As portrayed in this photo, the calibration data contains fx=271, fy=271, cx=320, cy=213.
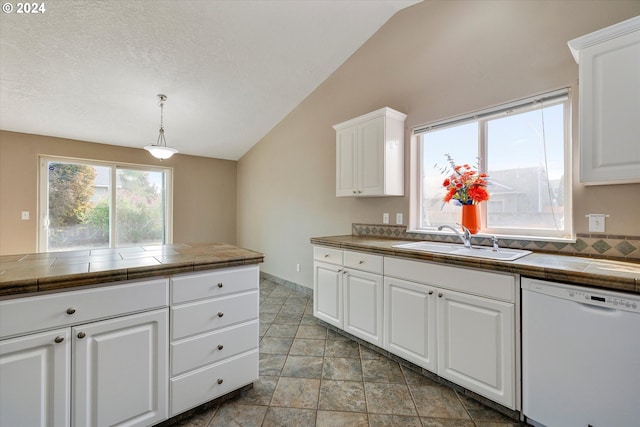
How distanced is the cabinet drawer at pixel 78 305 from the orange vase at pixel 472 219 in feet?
7.03

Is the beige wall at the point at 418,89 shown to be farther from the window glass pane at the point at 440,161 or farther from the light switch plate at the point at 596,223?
the window glass pane at the point at 440,161

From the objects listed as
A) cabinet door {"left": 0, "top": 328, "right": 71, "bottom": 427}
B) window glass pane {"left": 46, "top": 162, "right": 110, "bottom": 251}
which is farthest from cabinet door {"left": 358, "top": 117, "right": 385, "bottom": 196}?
window glass pane {"left": 46, "top": 162, "right": 110, "bottom": 251}

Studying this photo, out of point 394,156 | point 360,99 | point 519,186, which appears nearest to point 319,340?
point 394,156

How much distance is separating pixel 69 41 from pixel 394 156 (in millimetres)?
3140

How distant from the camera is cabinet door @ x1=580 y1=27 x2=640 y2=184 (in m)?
1.38

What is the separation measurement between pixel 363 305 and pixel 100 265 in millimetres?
1843

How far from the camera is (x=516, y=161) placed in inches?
84.5

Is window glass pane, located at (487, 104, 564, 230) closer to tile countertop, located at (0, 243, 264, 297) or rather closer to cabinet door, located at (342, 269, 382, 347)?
cabinet door, located at (342, 269, 382, 347)

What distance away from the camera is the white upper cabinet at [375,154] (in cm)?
262

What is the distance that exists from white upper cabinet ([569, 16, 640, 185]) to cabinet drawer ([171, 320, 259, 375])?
7.23 ft

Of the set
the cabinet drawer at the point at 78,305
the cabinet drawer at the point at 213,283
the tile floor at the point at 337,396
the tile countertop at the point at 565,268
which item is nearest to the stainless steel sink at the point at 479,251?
the tile countertop at the point at 565,268

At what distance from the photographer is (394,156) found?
2.68 metres

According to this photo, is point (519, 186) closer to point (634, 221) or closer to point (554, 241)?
point (554, 241)

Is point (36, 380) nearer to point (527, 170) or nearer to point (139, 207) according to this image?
point (527, 170)
